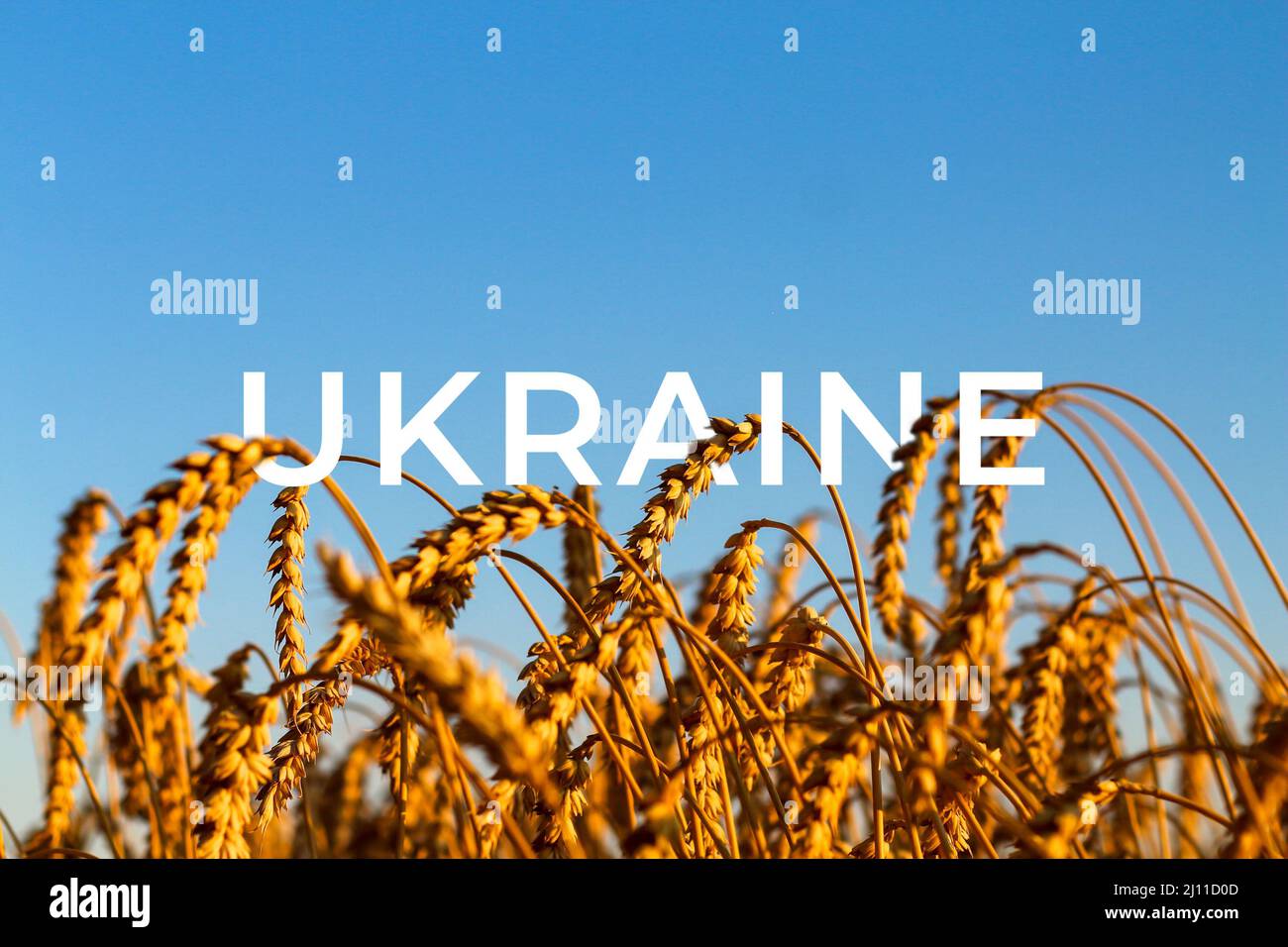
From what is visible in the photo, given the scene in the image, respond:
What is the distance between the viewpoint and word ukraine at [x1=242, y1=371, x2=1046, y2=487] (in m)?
2.08

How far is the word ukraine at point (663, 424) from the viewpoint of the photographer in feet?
6.82

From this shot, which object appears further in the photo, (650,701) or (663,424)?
(650,701)

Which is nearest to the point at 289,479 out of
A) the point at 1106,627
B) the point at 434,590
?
the point at 434,590

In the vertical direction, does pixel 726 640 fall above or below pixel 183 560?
below

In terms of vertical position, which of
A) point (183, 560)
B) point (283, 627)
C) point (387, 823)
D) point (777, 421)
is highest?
point (777, 421)

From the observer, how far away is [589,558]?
350 centimetres

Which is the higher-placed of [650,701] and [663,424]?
[663,424]

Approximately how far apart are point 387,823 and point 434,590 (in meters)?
2.28

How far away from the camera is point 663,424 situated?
231cm
